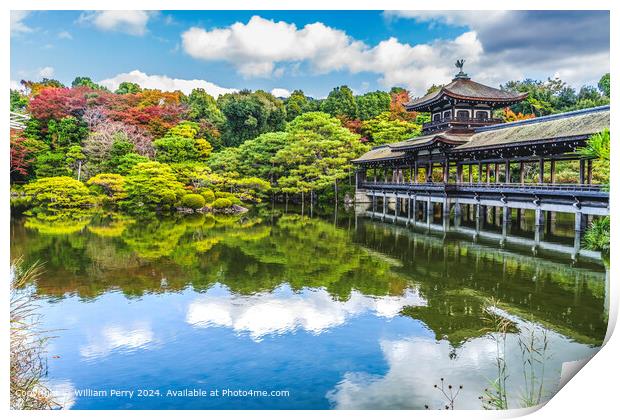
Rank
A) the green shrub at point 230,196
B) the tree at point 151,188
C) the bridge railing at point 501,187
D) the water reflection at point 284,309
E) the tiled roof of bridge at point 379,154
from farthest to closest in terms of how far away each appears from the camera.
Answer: the green shrub at point 230,196
the tiled roof of bridge at point 379,154
the tree at point 151,188
the bridge railing at point 501,187
the water reflection at point 284,309

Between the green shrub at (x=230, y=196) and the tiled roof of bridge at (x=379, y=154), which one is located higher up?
the tiled roof of bridge at (x=379, y=154)

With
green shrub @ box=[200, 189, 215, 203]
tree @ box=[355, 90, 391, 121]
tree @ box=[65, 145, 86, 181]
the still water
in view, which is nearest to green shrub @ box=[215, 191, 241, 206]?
green shrub @ box=[200, 189, 215, 203]

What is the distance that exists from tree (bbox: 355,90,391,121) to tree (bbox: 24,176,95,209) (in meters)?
23.8

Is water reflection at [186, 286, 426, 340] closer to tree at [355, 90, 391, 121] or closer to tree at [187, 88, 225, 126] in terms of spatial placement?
tree at [187, 88, 225, 126]

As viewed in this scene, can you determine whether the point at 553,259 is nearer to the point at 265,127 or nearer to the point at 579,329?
the point at 579,329

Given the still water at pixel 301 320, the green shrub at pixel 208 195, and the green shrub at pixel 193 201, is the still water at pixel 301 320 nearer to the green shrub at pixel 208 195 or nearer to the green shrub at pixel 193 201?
the green shrub at pixel 193 201

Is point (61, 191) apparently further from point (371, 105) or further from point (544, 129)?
point (371, 105)

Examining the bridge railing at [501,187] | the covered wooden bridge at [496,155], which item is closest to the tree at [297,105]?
the covered wooden bridge at [496,155]

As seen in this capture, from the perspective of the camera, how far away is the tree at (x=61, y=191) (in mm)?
22406

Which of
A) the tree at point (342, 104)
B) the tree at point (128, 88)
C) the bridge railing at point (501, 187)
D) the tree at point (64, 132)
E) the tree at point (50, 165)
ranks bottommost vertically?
the bridge railing at point (501, 187)

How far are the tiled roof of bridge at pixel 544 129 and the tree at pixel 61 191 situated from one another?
18.3 metres

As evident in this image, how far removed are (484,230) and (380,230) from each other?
377 cm
